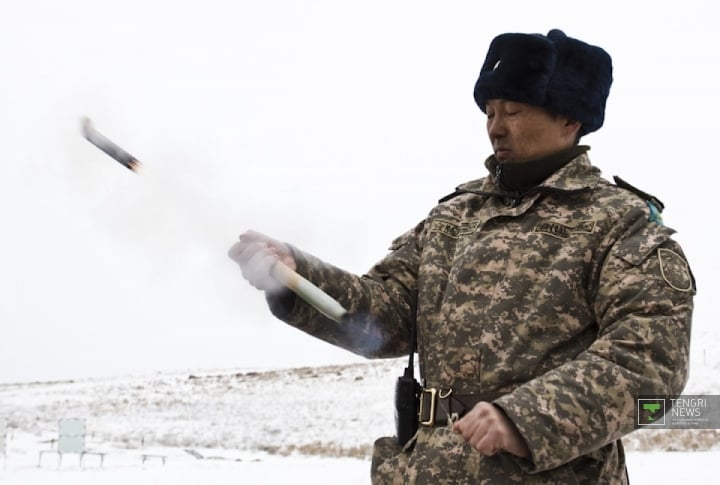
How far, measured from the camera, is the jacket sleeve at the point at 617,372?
98.0 inches

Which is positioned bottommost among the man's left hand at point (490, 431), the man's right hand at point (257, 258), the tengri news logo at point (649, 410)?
the man's left hand at point (490, 431)

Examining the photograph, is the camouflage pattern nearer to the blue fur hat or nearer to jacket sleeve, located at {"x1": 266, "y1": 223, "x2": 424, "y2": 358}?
jacket sleeve, located at {"x1": 266, "y1": 223, "x2": 424, "y2": 358}

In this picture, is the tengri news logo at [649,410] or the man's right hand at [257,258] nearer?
the tengri news logo at [649,410]

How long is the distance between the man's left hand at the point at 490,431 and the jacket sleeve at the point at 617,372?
0.09 ft

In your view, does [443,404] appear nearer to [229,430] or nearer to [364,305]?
[364,305]

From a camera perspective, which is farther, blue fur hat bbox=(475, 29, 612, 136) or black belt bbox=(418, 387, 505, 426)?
blue fur hat bbox=(475, 29, 612, 136)

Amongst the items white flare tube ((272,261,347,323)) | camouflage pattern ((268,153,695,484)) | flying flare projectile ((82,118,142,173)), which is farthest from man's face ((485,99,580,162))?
flying flare projectile ((82,118,142,173))

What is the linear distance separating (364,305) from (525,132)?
845 millimetres

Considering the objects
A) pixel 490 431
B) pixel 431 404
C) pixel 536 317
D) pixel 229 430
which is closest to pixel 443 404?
pixel 431 404

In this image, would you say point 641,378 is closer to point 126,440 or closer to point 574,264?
point 574,264

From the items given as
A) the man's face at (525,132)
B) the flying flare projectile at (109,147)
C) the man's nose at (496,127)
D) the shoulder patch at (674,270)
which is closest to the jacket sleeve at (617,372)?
the shoulder patch at (674,270)

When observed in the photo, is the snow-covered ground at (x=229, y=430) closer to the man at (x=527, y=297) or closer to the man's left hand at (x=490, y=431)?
the man at (x=527, y=297)

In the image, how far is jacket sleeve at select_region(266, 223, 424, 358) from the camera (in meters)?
3.19

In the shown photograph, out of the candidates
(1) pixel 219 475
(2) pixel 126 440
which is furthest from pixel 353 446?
(1) pixel 219 475
